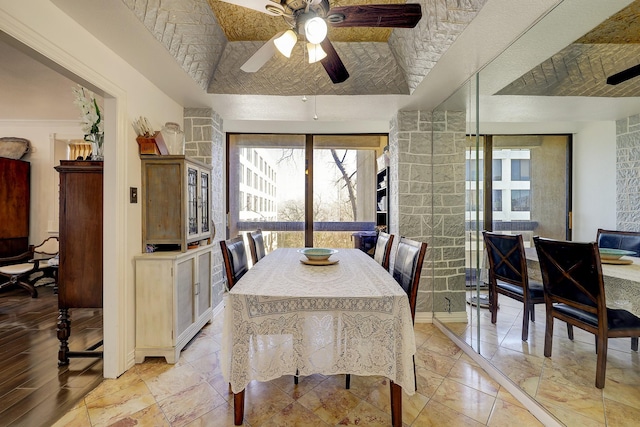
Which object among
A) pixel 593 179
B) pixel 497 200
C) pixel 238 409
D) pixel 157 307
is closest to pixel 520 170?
pixel 497 200

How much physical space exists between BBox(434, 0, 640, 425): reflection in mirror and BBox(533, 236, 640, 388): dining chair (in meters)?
0.04

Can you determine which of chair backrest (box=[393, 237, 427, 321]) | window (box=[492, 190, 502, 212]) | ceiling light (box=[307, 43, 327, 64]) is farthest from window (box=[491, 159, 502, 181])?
ceiling light (box=[307, 43, 327, 64])

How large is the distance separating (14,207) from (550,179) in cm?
657

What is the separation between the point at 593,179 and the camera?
1.73 meters

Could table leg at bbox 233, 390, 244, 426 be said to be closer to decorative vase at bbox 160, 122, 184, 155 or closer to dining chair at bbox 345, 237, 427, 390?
dining chair at bbox 345, 237, 427, 390

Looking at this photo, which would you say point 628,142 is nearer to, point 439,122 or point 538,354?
point 538,354

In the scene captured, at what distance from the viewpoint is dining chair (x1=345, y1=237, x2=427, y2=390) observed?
1.64m

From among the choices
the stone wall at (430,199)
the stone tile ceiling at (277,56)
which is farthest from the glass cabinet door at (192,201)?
the stone wall at (430,199)

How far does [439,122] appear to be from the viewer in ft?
10.1

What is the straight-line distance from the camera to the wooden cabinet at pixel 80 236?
2113mm

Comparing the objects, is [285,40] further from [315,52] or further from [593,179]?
[593,179]

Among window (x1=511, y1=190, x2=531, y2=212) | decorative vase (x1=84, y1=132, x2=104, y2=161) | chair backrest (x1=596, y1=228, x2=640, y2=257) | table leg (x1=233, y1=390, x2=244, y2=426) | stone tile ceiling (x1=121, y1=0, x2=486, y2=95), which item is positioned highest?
stone tile ceiling (x1=121, y1=0, x2=486, y2=95)

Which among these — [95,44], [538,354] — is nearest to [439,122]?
[538,354]

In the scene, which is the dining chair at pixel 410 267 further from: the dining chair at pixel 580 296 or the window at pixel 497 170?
the window at pixel 497 170
